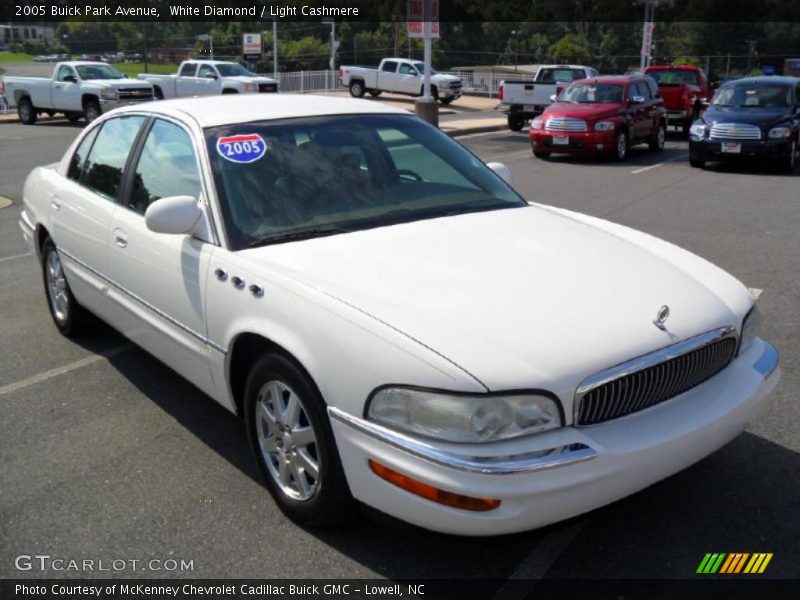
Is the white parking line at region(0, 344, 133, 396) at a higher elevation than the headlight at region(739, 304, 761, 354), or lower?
lower

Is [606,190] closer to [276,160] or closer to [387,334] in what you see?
[276,160]

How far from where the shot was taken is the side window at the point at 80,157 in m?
5.06

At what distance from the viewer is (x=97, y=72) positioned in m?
23.5

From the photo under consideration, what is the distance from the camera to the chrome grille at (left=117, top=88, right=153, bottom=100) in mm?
22422

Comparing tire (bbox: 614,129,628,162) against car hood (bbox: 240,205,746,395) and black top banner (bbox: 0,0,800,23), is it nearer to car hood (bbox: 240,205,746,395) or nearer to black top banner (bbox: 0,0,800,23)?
car hood (bbox: 240,205,746,395)

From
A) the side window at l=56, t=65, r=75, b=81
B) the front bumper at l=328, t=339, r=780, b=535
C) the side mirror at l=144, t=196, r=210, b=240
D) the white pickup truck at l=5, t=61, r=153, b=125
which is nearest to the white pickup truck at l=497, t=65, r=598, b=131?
the white pickup truck at l=5, t=61, r=153, b=125

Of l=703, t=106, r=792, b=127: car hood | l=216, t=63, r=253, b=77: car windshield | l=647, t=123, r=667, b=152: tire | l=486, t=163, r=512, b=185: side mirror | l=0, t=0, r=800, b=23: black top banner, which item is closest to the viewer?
l=486, t=163, r=512, b=185: side mirror

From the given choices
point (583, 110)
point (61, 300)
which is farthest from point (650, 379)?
point (583, 110)

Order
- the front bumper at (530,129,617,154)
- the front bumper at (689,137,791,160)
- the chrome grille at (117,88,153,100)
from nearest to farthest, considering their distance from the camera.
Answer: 1. the front bumper at (689,137,791,160)
2. the front bumper at (530,129,617,154)
3. the chrome grille at (117,88,153,100)

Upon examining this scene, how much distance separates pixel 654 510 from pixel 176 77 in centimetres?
2681

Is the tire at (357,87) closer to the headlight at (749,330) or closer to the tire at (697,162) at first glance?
the tire at (697,162)

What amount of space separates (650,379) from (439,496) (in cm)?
86

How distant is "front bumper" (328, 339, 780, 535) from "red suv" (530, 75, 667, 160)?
14014 millimetres

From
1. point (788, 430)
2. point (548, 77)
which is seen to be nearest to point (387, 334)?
point (788, 430)
